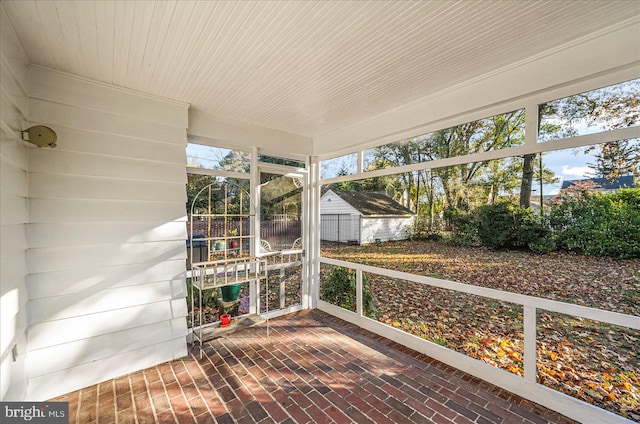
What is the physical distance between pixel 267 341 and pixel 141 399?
134cm

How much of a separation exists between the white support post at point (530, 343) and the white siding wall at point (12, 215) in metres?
3.85

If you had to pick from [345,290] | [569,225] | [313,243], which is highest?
[569,225]

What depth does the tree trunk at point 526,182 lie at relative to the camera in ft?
7.88

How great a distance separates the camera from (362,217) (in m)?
3.89

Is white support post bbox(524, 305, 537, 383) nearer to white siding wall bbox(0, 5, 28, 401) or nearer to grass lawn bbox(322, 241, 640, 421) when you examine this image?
grass lawn bbox(322, 241, 640, 421)

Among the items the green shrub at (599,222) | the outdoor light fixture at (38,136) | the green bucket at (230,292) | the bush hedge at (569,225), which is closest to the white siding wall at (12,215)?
the outdoor light fixture at (38,136)

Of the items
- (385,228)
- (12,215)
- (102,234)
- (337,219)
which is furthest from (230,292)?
(385,228)

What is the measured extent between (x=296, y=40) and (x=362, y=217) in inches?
97.5

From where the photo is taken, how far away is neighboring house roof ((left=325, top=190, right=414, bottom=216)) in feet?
11.6

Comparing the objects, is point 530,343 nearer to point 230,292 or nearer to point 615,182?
point 615,182

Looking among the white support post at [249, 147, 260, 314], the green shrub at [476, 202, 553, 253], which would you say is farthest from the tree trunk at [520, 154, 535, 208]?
the white support post at [249, 147, 260, 314]

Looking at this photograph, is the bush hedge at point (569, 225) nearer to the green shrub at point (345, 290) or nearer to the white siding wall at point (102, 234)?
the green shrub at point (345, 290)

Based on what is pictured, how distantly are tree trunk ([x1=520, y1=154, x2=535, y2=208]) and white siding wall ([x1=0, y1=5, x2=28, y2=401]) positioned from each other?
387cm

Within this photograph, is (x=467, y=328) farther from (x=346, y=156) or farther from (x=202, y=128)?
(x=202, y=128)
